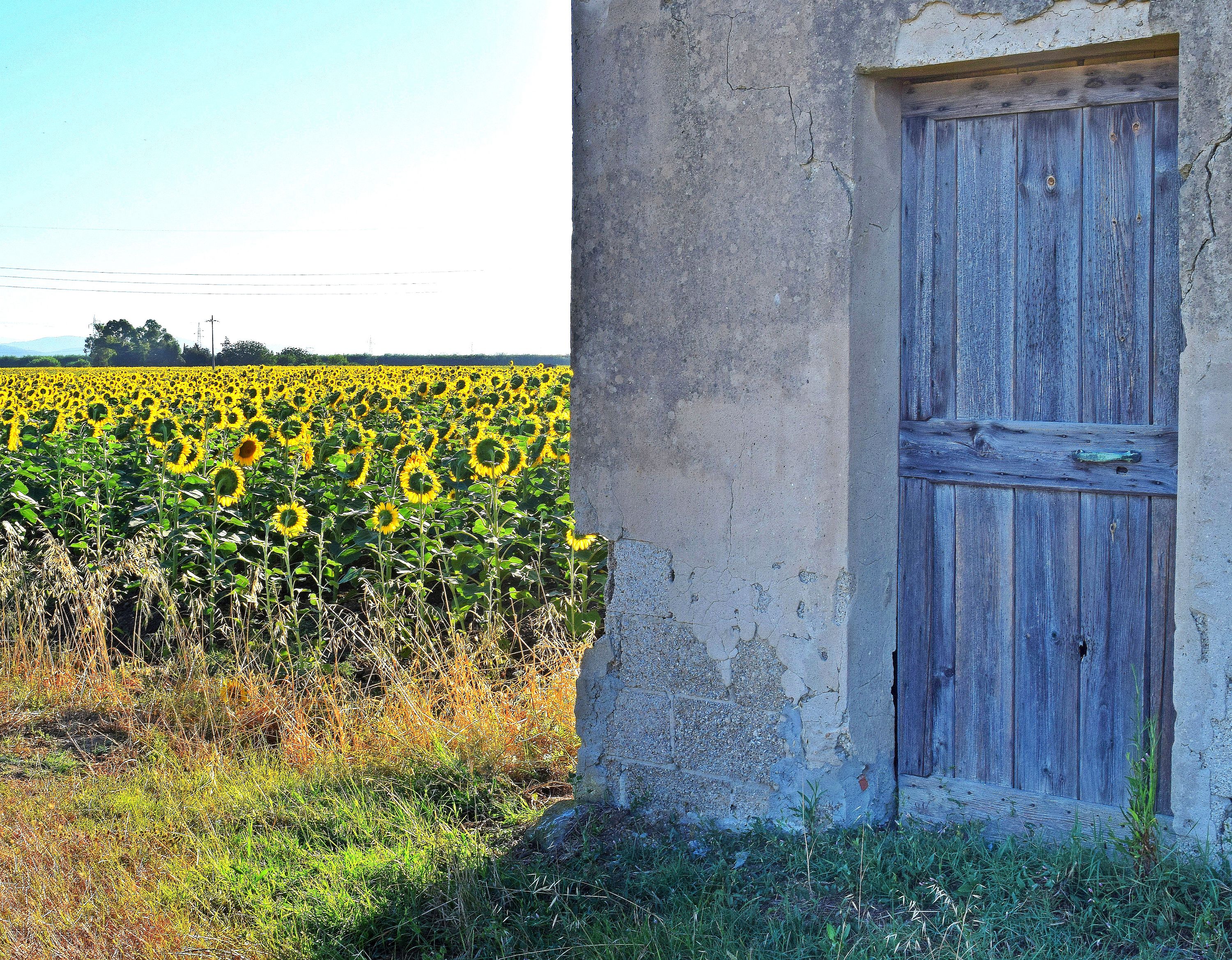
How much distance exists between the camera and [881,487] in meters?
4.00

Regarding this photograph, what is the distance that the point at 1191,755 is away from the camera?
348 centimetres

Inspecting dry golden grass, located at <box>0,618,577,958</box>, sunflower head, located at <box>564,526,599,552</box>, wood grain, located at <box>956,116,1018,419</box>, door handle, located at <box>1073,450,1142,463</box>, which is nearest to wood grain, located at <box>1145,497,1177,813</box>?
door handle, located at <box>1073,450,1142,463</box>

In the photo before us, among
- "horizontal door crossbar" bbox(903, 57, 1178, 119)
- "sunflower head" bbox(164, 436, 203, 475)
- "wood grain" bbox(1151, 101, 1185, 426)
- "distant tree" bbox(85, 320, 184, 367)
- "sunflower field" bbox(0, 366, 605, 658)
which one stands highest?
"distant tree" bbox(85, 320, 184, 367)

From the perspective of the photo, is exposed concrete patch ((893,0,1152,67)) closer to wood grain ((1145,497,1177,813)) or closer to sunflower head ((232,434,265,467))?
wood grain ((1145,497,1177,813))

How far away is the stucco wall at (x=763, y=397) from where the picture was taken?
349cm

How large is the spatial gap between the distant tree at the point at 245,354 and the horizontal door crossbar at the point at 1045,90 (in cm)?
5995

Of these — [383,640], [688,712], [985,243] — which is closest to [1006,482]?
[985,243]

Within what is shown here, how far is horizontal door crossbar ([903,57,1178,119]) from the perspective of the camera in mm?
3584

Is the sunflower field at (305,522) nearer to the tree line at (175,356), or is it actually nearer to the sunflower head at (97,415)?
the sunflower head at (97,415)

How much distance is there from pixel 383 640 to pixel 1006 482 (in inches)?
157

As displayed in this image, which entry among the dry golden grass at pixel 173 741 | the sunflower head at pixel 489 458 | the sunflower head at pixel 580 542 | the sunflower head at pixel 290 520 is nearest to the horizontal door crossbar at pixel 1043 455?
the dry golden grass at pixel 173 741

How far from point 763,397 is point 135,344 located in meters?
79.9

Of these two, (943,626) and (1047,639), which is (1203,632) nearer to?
(1047,639)

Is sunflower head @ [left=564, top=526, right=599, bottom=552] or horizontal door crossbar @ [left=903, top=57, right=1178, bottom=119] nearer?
horizontal door crossbar @ [left=903, top=57, right=1178, bottom=119]
